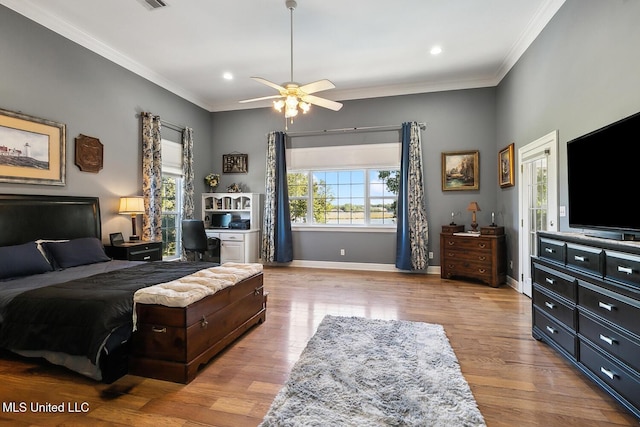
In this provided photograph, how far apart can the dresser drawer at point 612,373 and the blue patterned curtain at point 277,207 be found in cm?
466

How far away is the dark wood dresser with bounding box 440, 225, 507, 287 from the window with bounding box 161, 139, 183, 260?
15.1 feet

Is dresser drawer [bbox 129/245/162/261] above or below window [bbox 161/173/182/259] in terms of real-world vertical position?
below

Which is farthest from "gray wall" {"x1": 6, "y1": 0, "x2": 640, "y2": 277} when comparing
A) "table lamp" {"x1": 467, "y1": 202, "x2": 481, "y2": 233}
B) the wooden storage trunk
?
the wooden storage trunk

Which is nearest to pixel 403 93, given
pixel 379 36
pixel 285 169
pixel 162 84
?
pixel 379 36

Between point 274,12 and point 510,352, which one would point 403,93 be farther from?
point 510,352

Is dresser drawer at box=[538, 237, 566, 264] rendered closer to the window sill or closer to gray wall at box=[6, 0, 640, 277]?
gray wall at box=[6, 0, 640, 277]

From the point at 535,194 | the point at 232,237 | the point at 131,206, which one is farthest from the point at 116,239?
the point at 535,194

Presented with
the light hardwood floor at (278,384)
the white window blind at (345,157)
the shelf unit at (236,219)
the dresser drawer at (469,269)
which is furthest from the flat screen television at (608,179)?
the shelf unit at (236,219)

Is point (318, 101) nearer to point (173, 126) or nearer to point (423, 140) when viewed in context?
point (423, 140)

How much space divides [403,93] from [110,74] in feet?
14.8

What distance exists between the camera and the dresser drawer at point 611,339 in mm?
1674

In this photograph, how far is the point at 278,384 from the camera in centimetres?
206

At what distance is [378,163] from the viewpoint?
574 cm

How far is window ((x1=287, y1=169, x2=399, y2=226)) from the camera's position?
19.1ft
